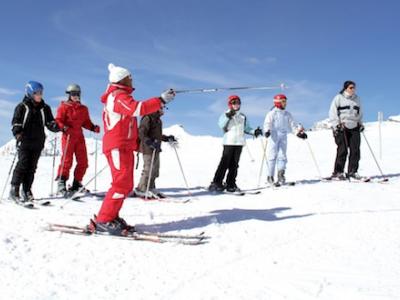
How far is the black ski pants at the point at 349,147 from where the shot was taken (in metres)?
10.6

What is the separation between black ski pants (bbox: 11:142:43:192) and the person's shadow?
2.33 metres

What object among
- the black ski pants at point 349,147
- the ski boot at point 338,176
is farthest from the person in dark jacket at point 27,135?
the black ski pants at point 349,147

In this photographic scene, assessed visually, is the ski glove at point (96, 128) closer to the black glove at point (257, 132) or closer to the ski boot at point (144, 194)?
the ski boot at point (144, 194)

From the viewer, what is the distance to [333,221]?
6.36 metres

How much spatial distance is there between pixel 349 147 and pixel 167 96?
22.1 ft

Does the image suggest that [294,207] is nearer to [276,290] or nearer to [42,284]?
[276,290]

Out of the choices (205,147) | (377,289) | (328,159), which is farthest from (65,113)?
(205,147)

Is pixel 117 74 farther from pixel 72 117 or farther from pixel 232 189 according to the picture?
pixel 232 189

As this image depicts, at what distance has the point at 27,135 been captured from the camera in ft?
23.3

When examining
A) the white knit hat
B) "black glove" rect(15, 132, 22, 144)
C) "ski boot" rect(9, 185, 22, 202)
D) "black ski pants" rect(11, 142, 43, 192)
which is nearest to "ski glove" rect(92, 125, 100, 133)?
"black ski pants" rect(11, 142, 43, 192)

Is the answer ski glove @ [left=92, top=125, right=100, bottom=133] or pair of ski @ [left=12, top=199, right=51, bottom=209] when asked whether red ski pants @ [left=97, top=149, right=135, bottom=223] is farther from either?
ski glove @ [left=92, top=125, right=100, bottom=133]

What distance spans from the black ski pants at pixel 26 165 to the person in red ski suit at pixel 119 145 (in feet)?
7.05

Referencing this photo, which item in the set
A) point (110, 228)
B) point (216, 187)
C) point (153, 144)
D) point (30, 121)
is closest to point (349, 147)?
point (216, 187)

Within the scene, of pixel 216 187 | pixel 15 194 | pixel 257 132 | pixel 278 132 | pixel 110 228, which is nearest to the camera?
pixel 110 228
